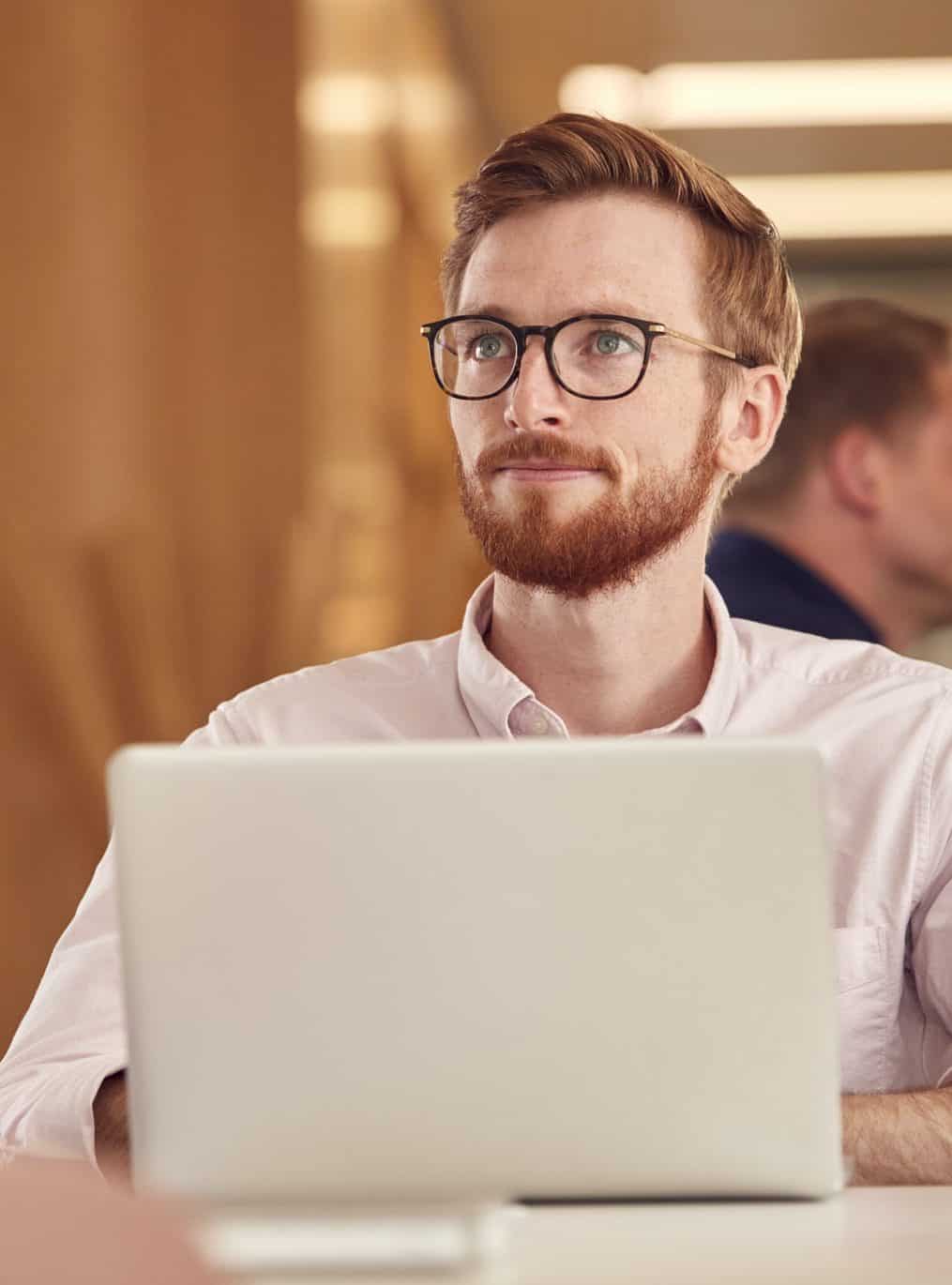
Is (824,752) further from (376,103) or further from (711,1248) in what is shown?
(376,103)

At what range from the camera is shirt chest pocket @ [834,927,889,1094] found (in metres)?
1.60

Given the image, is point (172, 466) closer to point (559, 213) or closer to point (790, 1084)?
point (559, 213)

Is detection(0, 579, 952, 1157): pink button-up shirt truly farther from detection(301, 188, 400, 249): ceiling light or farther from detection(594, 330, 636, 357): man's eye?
detection(301, 188, 400, 249): ceiling light

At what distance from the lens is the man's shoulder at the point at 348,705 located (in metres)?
1.73

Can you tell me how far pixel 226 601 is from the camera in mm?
4094

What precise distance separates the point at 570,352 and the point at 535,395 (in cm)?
6

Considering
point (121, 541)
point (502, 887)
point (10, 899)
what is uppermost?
point (502, 887)

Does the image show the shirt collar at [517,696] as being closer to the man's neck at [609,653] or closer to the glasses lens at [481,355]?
the man's neck at [609,653]

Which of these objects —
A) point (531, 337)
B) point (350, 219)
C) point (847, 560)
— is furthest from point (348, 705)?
point (350, 219)

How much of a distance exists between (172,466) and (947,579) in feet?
5.78

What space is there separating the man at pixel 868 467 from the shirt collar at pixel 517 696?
3.31 feet

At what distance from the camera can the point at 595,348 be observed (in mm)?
1729

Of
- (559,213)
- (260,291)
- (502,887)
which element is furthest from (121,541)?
(502,887)

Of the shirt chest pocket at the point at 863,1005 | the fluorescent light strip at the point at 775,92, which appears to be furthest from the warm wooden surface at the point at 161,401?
the shirt chest pocket at the point at 863,1005
